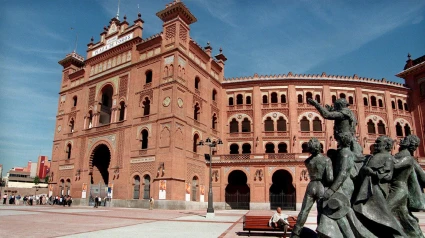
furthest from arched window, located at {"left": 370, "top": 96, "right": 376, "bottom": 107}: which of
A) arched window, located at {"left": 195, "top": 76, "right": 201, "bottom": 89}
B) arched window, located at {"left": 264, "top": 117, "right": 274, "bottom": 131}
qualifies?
arched window, located at {"left": 195, "top": 76, "right": 201, "bottom": 89}

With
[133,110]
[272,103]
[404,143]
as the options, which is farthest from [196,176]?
[404,143]

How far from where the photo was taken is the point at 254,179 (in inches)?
1219

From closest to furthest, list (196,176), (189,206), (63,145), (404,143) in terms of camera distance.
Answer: (404,143)
(189,206)
(196,176)
(63,145)

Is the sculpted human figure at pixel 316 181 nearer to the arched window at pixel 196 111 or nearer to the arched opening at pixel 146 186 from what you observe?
the arched opening at pixel 146 186

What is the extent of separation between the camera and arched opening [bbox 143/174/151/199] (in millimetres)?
28188

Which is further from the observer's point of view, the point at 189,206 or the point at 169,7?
the point at 169,7

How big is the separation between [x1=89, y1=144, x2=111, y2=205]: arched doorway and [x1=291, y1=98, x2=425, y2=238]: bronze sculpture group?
97.7 ft

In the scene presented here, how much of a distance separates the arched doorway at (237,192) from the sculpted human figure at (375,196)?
26948mm

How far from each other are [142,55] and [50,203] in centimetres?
1988

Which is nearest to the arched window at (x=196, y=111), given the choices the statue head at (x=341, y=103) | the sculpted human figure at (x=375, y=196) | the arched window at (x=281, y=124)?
the arched window at (x=281, y=124)

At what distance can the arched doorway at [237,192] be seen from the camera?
31.8 m

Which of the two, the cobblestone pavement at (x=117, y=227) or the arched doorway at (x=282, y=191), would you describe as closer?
the cobblestone pavement at (x=117, y=227)

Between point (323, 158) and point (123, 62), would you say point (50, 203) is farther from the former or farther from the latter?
point (323, 158)

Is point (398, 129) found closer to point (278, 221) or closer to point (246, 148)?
point (246, 148)
